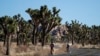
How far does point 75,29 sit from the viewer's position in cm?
10406

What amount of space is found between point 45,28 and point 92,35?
63924 mm

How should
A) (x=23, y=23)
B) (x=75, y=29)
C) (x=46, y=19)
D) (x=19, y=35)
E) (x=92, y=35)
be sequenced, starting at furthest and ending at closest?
(x=92, y=35)
(x=75, y=29)
(x=19, y=35)
(x=23, y=23)
(x=46, y=19)

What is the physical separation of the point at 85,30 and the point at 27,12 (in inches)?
1829

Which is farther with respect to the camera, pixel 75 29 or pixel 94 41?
pixel 94 41

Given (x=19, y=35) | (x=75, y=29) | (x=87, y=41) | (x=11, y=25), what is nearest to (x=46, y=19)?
(x=11, y=25)

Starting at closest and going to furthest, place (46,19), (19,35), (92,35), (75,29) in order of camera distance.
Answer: (46,19) → (19,35) → (75,29) → (92,35)

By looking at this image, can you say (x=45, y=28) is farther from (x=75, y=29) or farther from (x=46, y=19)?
(x=75, y=29)

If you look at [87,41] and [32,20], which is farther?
[87,41]

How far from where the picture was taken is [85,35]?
105 metres

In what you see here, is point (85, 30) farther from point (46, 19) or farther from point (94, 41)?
point (46, 19)

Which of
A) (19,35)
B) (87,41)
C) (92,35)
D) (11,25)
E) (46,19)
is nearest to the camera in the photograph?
(11,25)

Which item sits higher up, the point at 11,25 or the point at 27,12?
the point at 27,12

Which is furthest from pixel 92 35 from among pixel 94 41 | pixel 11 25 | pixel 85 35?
pixel 11 25

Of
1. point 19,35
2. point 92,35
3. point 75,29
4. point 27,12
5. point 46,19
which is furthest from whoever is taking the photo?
point 92,35
